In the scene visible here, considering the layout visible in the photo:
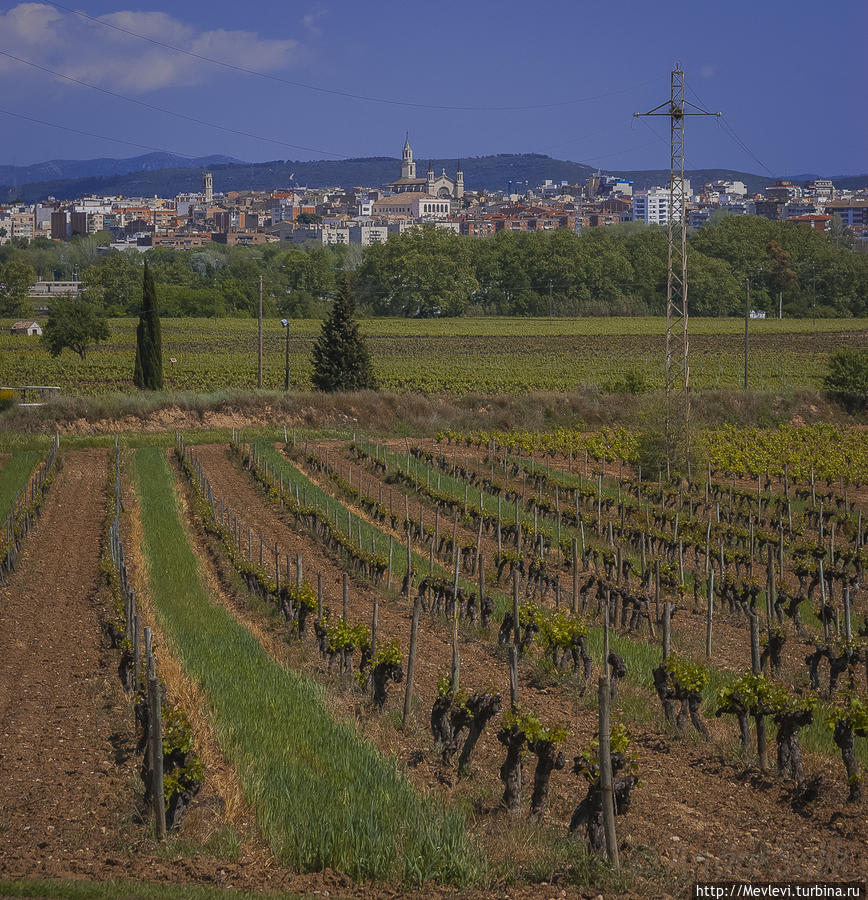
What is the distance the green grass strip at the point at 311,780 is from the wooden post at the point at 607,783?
2.99 ft

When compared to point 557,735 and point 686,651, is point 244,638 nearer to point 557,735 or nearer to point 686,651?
point 686,651

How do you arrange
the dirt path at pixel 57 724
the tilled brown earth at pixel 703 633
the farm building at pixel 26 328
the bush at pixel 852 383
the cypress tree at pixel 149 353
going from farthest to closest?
the farm building at pixel 26 328 < the cypress tree at pixel 149 353 < the bush at pixel 852 383 < the tilled brown earth at pixel 703 633 < the dirt path at pixel 57 724

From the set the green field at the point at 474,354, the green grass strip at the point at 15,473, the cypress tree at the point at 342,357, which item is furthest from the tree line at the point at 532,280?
the green grass strip at the point at 15,473

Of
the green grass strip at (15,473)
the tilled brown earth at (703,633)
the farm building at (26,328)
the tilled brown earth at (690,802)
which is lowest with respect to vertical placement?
the tilled brown earth at (703,633)

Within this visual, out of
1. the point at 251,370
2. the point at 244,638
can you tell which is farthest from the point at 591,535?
the point at 251,370

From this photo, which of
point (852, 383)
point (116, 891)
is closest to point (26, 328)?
point (852, 383)

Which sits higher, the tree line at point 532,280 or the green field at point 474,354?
the tree line at point 532,280

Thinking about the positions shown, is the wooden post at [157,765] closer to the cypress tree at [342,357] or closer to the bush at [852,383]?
the cypress tree at [342,357]

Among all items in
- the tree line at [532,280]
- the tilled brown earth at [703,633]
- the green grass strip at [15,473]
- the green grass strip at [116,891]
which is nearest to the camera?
the green grass strip at [116,891]

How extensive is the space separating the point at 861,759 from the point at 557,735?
368cm

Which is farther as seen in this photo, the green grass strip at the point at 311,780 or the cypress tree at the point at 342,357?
the cypress tree at the point at 342,357

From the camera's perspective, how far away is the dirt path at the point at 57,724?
924cm

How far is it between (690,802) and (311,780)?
124 inches

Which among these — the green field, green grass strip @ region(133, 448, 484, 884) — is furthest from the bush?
green grass strip @ region(133, 448, 484, 884)
